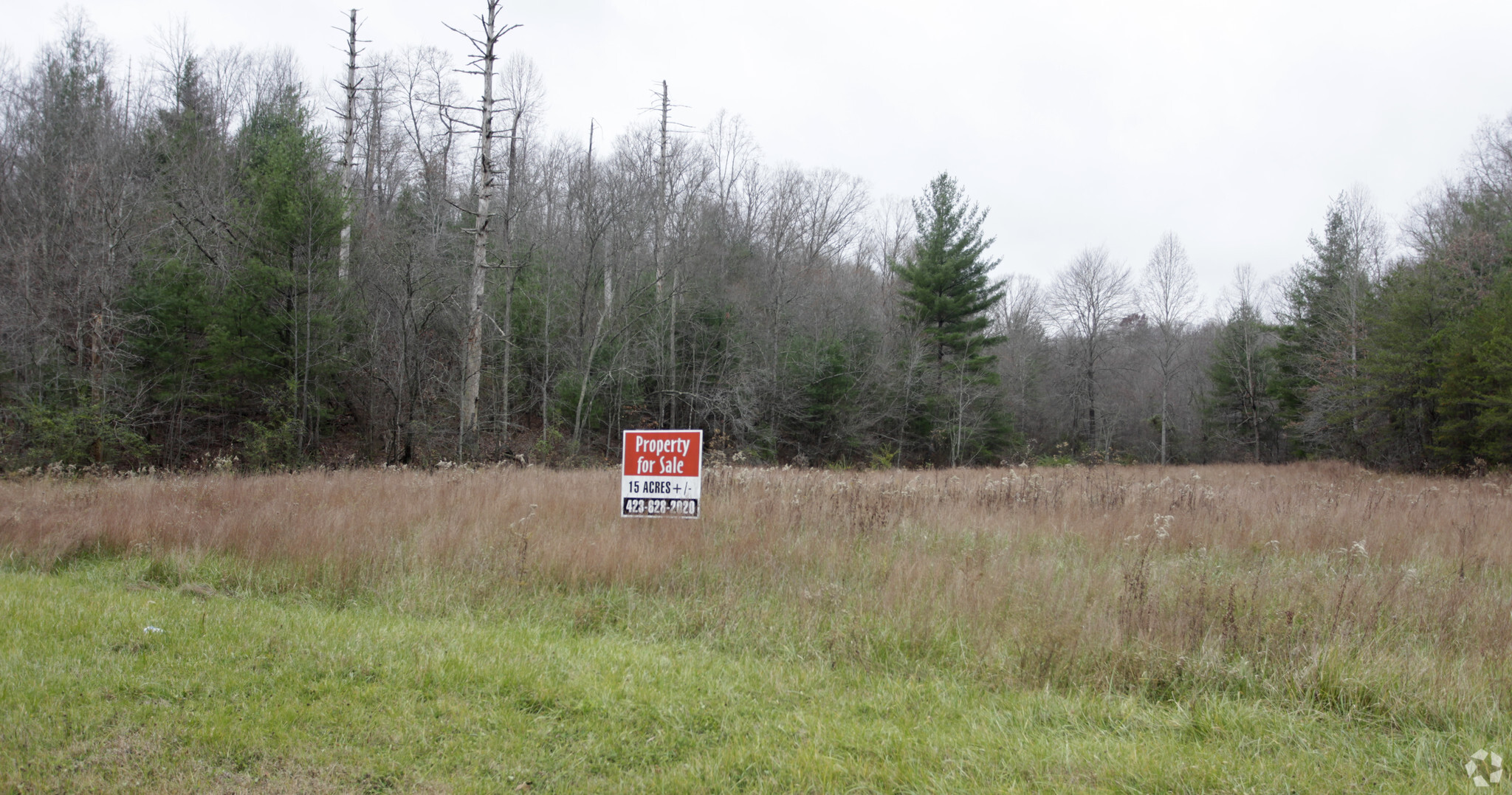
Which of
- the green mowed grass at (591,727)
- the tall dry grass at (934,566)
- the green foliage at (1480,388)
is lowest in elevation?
the green mowed grass at (591,727)

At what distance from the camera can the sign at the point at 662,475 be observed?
8211 mm

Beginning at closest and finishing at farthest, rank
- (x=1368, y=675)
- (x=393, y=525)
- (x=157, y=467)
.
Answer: (x=1368, y=675) < (x=393, y=525) < (x=157, y=467)

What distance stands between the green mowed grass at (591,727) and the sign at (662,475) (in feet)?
10.5

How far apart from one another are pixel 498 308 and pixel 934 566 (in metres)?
19.6

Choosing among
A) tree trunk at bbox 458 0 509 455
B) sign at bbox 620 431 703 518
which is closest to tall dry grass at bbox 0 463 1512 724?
sign at bbox 620 431 703 518

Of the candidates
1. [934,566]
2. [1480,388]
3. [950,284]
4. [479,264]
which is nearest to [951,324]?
[950,284]

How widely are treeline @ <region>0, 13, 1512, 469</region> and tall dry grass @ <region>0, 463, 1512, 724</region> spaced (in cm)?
501

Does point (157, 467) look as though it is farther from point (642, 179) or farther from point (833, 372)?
point (833, 372)

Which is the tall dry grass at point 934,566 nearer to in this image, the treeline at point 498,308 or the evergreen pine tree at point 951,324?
the treeline at point 498,308

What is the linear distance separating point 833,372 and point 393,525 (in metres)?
20.9

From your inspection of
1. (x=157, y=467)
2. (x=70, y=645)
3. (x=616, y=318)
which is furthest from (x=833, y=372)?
(x=70, y=645)

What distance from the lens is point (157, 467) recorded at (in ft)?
62.1

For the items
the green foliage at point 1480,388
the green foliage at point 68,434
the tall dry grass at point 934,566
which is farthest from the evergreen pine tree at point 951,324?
the green foliage at point 68,434

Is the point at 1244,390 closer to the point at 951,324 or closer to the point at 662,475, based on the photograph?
the point at 951,324
